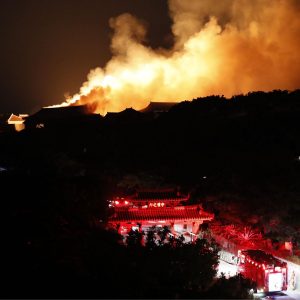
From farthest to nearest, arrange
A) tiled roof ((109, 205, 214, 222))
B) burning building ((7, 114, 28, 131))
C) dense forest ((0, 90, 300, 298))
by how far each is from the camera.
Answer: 1. burning building ((7, 114, 28, 131))
2. tiled roof ((109, 205, 214, 222))
3. dense forest ((0, 90, 300, 298))

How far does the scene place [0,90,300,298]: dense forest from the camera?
6516 mm

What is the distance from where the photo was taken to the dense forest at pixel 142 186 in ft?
21.4

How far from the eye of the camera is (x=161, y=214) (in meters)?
11.4

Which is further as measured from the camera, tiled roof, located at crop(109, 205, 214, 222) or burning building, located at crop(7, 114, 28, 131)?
burning building, located at crop(7, 114, 28, 131)

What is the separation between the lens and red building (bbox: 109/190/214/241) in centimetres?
1111

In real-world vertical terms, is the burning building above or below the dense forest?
above

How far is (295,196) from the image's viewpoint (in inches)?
432

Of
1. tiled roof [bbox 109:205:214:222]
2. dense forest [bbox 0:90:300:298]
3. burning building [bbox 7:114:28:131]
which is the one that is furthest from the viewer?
burning building [bbox 7:114:28:131]

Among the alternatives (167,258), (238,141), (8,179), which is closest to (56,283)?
(167,258)

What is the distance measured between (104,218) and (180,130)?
9412mm

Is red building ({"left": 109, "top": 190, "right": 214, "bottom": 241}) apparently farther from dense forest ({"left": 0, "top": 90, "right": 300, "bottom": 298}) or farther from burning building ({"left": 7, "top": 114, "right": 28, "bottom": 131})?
burning building ({"left": 7, "top": 114, "right": 28, "bottom": 131})

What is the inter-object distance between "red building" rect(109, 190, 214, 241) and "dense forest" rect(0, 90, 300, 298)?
1.54 ft

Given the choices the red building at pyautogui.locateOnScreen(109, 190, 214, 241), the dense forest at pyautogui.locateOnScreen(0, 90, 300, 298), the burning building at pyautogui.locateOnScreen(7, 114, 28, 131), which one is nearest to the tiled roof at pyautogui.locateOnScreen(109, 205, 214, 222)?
the red building at pyautogui.locateOnScreen(109, 190, 214, 241)

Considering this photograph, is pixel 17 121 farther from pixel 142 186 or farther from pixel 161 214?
pixel 161 214
